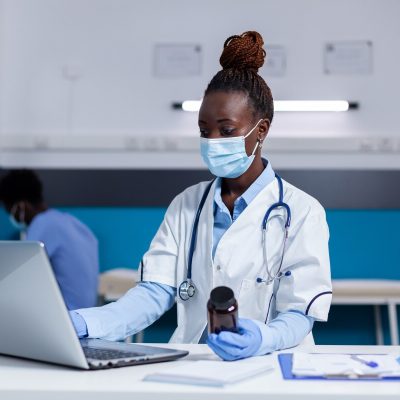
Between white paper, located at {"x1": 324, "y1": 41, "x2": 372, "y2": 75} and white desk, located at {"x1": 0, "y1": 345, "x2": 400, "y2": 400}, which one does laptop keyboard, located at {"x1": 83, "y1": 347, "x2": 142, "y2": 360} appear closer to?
white desk, located at {"x1": 0, "y1": 345, "x2": 400, "y2": 400}

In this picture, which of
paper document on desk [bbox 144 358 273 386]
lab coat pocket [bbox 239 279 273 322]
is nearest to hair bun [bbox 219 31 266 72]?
lab coat pocket [bbox 239 279 273 322]

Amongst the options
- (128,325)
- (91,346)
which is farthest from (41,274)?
(128,325)

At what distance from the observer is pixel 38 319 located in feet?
2.89

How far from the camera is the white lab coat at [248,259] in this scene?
1316mm

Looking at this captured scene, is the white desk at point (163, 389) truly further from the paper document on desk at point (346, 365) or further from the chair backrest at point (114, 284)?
the chair backrest at point (114, 284)

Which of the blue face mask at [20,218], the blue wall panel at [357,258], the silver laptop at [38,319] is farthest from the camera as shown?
the blue wall panel at [357,258]

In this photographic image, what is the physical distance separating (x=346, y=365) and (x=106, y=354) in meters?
0.34

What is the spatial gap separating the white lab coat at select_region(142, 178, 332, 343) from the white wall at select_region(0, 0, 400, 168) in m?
2.17

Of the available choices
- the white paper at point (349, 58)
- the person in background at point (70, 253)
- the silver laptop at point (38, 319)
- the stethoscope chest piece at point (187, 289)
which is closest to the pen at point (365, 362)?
the silver laptop at point (38, 319)

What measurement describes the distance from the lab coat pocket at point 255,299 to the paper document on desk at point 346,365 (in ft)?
1.32

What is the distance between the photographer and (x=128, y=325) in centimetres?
133

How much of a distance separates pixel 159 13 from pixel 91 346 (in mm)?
3055

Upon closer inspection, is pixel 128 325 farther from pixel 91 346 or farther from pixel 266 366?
pixel 266 366

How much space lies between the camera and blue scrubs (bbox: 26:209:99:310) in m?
2.86
